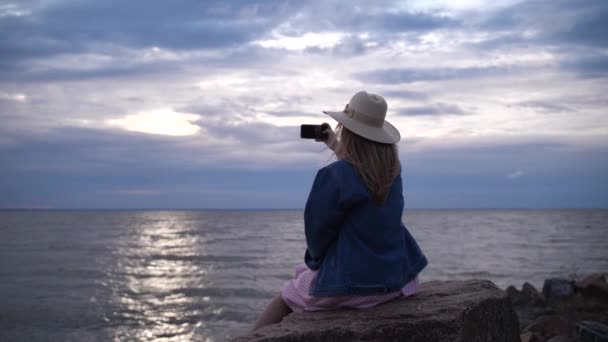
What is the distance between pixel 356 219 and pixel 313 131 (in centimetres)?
75

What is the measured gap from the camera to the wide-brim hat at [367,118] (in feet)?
12.9

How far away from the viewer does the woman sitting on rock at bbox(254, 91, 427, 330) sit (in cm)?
382

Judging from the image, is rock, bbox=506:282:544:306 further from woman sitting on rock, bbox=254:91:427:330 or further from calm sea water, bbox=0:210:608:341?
woman sitting on rock, bbox=254:91:427:330

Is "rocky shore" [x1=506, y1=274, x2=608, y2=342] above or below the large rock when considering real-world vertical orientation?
below

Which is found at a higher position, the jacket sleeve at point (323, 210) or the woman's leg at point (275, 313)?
the jacket sleeve at point (323, 210)

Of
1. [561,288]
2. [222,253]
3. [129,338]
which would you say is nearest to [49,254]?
[222,253]

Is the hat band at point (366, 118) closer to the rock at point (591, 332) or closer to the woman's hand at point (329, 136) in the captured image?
the woman's hand at point (329, 136)

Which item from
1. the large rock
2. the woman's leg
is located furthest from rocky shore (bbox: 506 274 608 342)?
the woman's leg

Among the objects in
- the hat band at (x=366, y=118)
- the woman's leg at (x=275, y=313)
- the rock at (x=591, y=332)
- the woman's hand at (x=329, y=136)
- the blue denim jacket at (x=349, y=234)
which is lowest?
the rock at (x=591, y=332)

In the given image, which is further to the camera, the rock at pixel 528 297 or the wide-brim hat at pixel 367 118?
the rock at pixel 528 297

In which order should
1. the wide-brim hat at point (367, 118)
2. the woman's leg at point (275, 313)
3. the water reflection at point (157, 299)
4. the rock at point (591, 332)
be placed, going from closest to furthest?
the wide-brim hat at point (367, 118)
the woman's leg at point (275, 313)
the rock at point (591, 332)
the water reflection at point (157, 299)

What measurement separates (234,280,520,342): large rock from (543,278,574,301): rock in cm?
815

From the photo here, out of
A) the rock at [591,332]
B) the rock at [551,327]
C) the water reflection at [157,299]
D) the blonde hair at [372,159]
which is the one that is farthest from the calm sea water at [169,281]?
the blonde hair at [372,159]

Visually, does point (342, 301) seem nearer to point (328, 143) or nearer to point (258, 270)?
point (328, 143)
